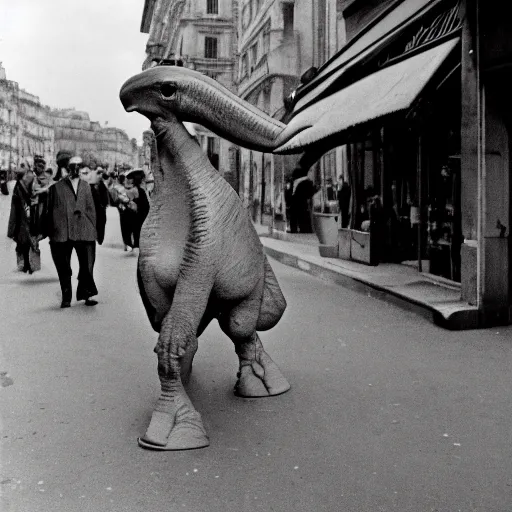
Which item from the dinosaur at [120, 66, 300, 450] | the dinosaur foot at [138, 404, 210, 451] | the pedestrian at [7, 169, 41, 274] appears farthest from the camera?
the pedestrian at [7, 169, 41, 274]

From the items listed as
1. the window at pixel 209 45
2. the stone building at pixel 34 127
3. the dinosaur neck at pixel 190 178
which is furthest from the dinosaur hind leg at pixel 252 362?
the stone building at pixel 34 127

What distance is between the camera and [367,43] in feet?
34.8

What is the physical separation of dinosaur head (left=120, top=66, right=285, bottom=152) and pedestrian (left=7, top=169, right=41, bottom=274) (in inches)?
291

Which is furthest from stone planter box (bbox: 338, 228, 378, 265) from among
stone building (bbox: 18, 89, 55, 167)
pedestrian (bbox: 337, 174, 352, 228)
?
stone building (bbox: 18, 89, 55, 167)

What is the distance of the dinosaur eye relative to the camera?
406 cm

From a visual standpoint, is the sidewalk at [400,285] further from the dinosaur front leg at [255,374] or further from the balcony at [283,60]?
the balcony at [283,60]

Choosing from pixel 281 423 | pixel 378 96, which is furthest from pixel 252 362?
pixel 378 96

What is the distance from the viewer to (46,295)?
9328mm

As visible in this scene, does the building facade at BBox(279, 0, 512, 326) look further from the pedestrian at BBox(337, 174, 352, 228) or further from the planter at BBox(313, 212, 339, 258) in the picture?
the planter at BBox(313, 212, 339, 258)

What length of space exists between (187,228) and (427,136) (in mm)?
6968

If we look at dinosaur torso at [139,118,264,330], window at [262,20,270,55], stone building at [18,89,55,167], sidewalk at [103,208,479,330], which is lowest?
sidewalk at [103,208,479,330]

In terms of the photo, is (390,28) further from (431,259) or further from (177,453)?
(177,453)

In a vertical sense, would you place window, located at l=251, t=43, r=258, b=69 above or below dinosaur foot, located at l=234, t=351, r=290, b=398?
above

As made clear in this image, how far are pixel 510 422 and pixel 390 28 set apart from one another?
687 cm
